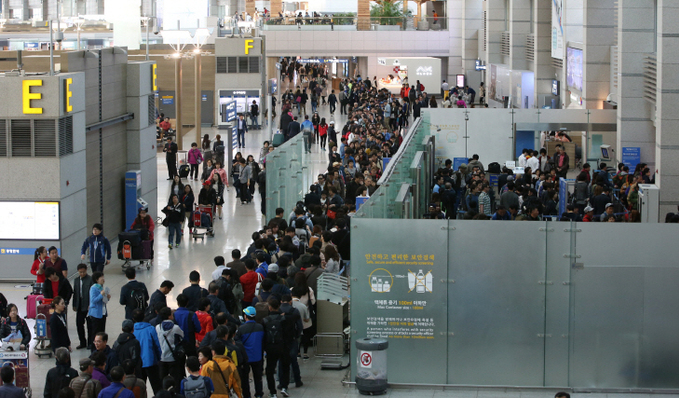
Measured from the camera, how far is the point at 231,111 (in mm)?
38156

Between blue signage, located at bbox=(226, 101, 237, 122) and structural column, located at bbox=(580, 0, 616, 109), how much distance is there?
16.0 meters

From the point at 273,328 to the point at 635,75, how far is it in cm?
1420

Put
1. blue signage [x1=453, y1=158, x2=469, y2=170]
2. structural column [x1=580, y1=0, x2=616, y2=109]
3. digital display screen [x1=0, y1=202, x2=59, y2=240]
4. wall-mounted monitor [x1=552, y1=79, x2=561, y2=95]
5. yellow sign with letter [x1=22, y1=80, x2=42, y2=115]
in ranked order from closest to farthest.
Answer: yellow sign with letter [x1=22, y1=80, x2=42, y2=115] < digital display screen [x1=0, y1=202, x2=59, y2=240] < blue signage [x1=453, y1=158, x2=469, y2=170] < structural column [x1=580, y1=0, x2=616, y2=109] < wall-mounted monitor [x1=552, y1=79, x2=561, y2=95]

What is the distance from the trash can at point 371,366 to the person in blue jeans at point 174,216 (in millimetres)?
8180

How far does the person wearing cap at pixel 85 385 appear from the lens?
8148 millimetres

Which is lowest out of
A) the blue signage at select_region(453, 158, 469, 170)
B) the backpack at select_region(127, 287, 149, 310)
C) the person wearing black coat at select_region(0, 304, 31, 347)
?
the person wearing black coat at select_region(0, 304, 31, 347)

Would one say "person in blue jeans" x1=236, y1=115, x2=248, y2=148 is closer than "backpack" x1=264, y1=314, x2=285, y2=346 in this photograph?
No

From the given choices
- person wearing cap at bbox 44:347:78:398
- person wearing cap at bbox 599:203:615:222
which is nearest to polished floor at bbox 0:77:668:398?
person wearing cap at bbox 44:347:78:398

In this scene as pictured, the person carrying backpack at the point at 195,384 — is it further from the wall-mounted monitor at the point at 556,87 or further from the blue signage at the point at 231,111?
the blue signage at the point at 231,111

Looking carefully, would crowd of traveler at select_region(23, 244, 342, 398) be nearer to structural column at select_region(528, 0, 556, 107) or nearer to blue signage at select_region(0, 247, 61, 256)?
blue signage at select_region(0, 247, 61, 256)

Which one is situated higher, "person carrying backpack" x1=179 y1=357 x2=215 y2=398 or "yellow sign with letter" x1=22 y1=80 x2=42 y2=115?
"yellow sign with letter" x1=22 y1=80 x2=42 y2=115

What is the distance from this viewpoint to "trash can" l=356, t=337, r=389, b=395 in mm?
10297

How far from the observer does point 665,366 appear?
10.4 m

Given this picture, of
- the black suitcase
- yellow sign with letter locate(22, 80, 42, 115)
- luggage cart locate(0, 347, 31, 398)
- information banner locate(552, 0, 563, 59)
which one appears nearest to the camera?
luggage cart locate(0, 347, 31, 398)
